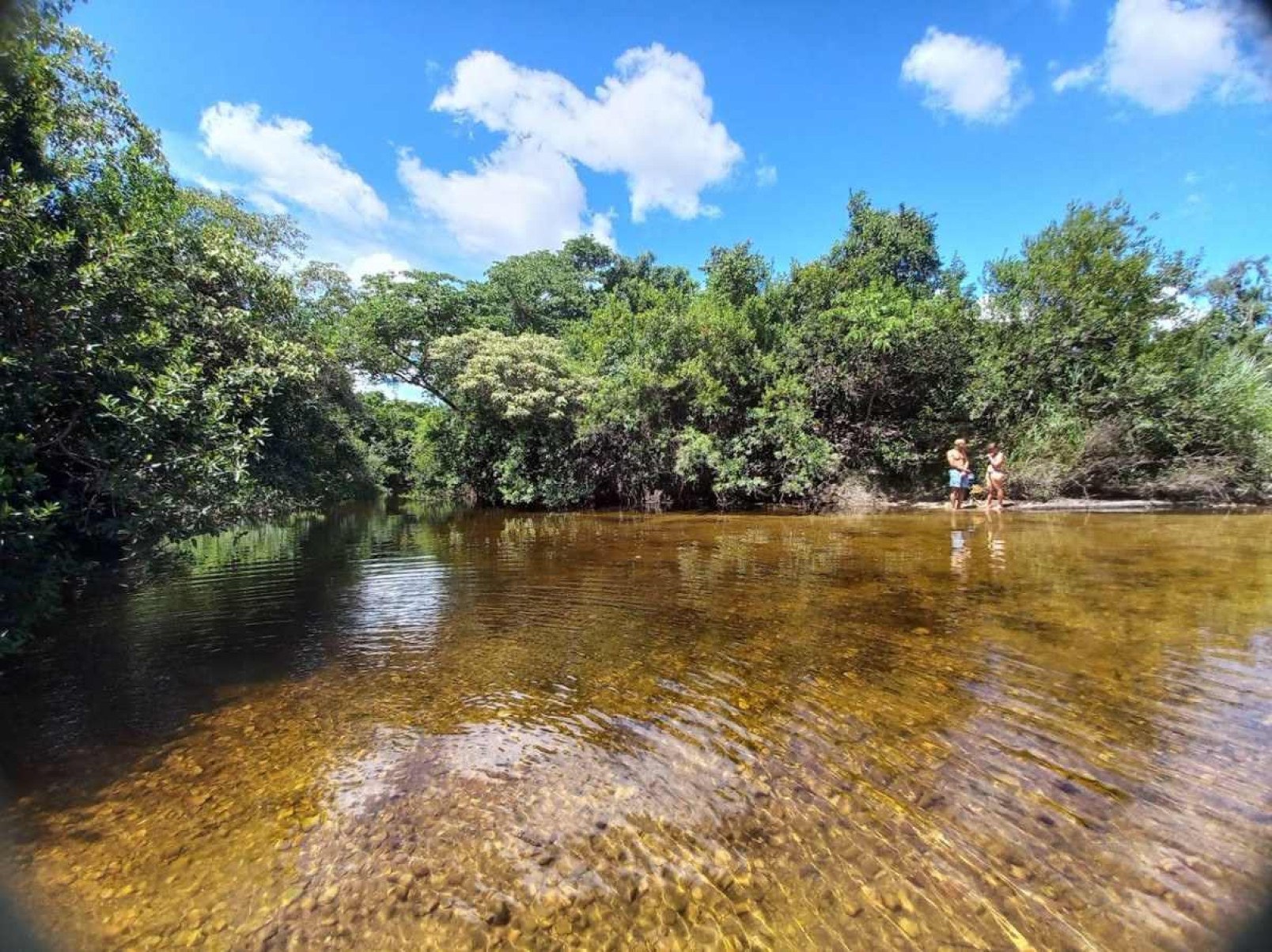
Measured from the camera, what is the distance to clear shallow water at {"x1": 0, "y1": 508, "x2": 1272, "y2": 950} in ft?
7.98

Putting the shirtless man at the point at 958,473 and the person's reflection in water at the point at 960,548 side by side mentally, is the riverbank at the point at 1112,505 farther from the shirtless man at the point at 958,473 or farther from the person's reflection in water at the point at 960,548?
the person's reflection in water at the point at 960,548

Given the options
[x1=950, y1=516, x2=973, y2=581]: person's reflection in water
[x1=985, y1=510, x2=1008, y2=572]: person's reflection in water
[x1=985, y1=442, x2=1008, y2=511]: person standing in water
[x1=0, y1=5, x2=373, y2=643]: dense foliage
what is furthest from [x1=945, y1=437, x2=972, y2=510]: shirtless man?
[x1=0, y1=5, x2=373, y2=643]: dense foliage

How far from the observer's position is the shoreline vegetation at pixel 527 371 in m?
5.14

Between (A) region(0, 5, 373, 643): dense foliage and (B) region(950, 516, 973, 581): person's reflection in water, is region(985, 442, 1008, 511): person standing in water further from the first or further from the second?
(A) region(0, 5, 373, 643): dense foliage

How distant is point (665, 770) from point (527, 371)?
18.8 meters

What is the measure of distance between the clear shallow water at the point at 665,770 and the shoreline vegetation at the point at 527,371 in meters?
1.74

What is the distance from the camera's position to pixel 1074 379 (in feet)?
55.7

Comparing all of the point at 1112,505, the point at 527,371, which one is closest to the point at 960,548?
the point at 1112,505

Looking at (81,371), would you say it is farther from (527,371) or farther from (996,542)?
(527,371)

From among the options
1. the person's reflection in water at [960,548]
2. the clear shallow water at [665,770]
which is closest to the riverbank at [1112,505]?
the person's reflection in water at [960,548]

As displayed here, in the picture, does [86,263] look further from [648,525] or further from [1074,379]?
[1074,379]

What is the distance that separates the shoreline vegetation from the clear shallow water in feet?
5.70

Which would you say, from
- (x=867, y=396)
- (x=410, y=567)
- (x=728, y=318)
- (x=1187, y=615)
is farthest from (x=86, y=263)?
(x=867, y=396)

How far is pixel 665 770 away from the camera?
351 cm
